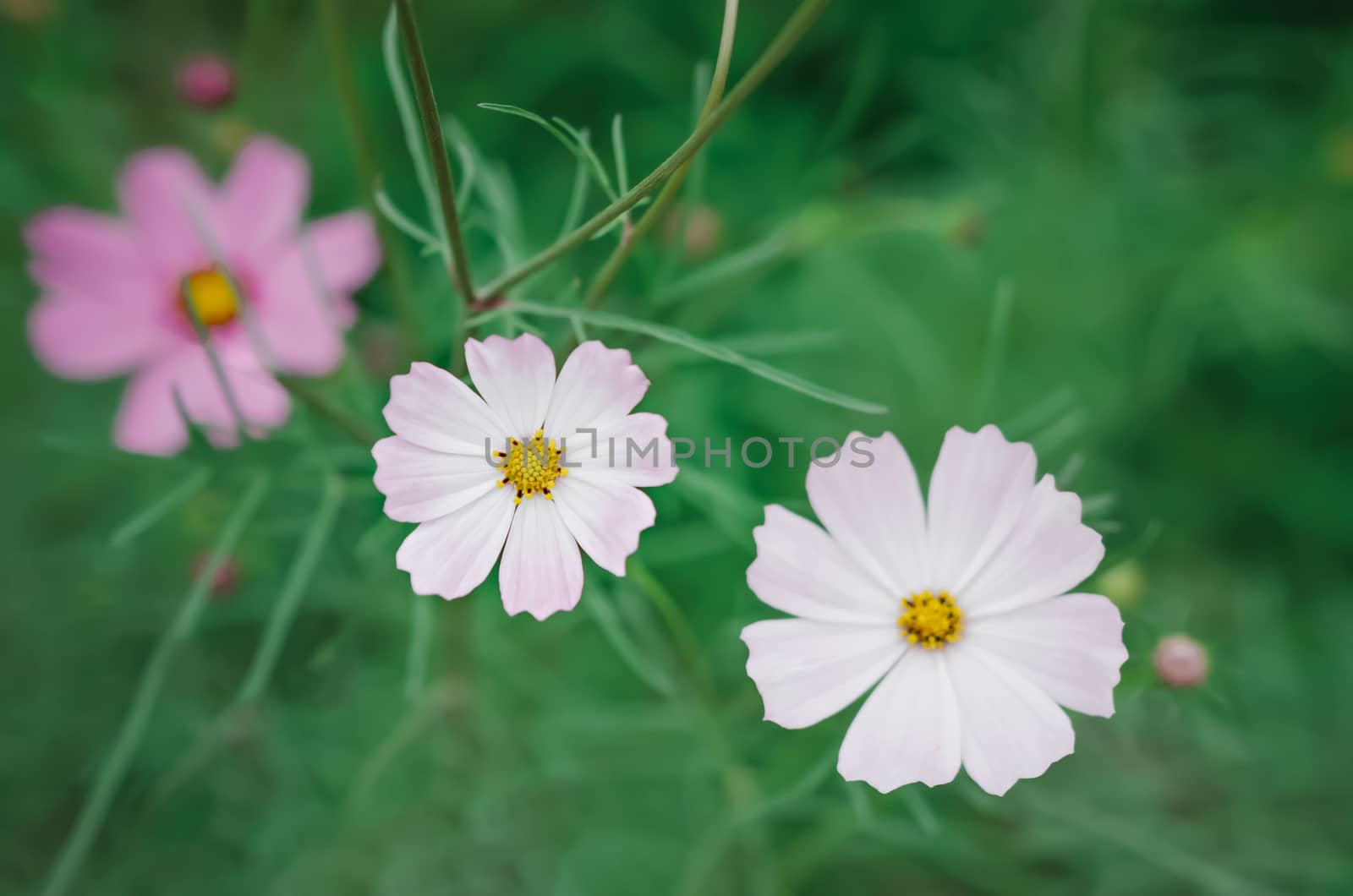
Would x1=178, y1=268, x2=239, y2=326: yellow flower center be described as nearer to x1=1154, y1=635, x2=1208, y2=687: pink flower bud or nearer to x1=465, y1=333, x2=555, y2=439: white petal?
x1=465, y1=333, x2=555, y2=439: white petal

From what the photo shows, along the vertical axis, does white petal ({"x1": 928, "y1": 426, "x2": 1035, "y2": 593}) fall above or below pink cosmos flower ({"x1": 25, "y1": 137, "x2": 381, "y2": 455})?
below

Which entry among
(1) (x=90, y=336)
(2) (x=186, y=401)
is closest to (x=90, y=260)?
(1) (x=90, y=336)

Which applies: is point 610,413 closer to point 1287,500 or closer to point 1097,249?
point 1097,249

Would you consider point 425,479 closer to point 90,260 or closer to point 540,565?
point 540,565

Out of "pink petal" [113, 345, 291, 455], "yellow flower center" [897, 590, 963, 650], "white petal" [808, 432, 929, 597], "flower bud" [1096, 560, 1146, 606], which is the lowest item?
"yellow flower center" [897, 590, 963, 650]

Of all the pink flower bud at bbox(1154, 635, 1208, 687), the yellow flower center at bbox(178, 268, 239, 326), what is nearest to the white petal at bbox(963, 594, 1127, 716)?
the pink flower bud at bbox(1154, 635, 1208, 687)

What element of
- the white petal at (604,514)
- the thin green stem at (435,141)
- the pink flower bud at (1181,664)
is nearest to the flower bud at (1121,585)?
the pink flower bud at (1181,664)

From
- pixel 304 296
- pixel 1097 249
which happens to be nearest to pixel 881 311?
pixel 1097 249
